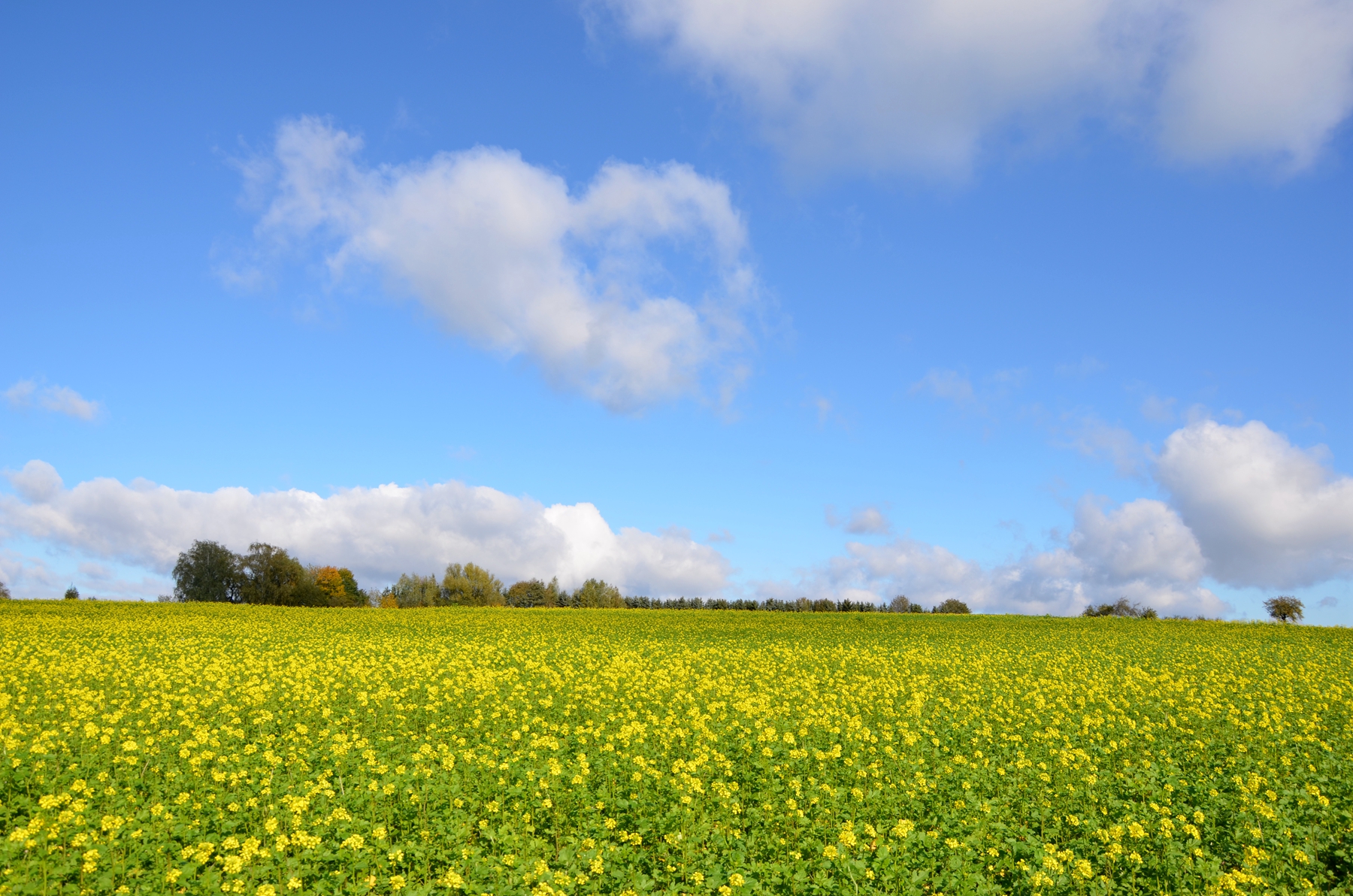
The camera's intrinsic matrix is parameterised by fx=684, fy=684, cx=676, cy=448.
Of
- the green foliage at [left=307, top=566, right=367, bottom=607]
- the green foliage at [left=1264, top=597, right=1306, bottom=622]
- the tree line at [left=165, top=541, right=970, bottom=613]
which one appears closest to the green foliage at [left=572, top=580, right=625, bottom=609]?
the tree line at [left=165, top=541, right=970, bottom=613]

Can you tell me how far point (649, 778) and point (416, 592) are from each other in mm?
130689

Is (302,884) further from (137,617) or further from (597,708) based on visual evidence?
(137,617)

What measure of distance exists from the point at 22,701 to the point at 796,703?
20.0m

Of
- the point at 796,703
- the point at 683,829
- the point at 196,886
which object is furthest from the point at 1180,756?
the point at 196,886

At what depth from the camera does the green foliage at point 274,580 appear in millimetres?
95562

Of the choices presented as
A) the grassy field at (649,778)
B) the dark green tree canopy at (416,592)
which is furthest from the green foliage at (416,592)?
the grassy field at (649,778)

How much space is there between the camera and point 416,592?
13138cm

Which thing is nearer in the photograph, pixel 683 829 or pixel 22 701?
pixel 683 829

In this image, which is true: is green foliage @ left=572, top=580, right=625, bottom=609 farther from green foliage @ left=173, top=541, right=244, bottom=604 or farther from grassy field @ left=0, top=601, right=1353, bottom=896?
grassy field @ left=0, top=601, right=1353, bottom=896

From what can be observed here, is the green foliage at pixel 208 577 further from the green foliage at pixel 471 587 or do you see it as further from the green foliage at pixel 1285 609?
the green foliage at pixel 1285 609

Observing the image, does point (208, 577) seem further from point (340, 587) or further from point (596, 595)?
point (596, 595)

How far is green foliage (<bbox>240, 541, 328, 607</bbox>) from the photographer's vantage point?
314 ft

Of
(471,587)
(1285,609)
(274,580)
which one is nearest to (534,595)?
(471,587)

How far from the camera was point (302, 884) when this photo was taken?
874cm
